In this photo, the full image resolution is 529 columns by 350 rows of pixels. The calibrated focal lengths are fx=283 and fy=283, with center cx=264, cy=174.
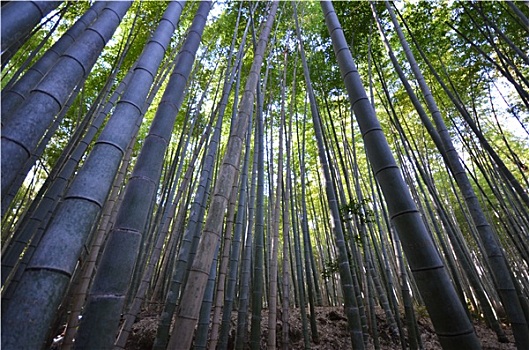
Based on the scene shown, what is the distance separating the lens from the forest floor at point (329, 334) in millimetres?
3971

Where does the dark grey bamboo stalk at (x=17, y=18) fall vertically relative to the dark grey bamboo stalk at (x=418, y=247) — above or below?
above

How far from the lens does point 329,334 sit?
4.60m

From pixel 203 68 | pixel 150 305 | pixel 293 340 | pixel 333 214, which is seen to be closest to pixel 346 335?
pixel 293 340

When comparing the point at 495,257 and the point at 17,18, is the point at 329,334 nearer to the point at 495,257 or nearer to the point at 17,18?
the point at 495,257

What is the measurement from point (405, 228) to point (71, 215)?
126cm

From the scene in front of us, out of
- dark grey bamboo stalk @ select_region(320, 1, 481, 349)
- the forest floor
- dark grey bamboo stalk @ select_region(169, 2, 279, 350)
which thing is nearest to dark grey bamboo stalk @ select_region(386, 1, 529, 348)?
dark grey bamboo stalk @ select_region(320, 1, 481, 349)

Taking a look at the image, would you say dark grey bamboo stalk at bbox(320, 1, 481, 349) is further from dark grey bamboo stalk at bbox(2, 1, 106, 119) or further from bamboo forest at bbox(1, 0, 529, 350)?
dark grey bamboo stalk at bbox(2, 1, 106, 119)

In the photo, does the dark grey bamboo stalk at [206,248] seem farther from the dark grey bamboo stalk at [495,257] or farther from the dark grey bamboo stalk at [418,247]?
the dark grey bamboo stalk at [495,257]

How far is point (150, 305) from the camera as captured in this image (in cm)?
553

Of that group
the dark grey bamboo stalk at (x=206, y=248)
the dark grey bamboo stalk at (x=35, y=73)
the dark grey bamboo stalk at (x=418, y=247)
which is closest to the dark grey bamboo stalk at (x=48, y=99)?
the dark grey bamboo stalk at (x=35, y=73)

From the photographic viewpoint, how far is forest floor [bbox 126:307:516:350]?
13.0 ft

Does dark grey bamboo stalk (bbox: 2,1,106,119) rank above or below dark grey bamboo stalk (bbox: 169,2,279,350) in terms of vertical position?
above

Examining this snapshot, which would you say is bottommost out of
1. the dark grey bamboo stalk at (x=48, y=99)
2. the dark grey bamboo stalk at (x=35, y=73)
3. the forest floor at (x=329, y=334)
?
the forest floor at (x=329, y=334)

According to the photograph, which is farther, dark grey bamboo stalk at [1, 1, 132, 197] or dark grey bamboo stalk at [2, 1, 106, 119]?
dark grey bamboo stalk at [2, 1, 106, 119]
